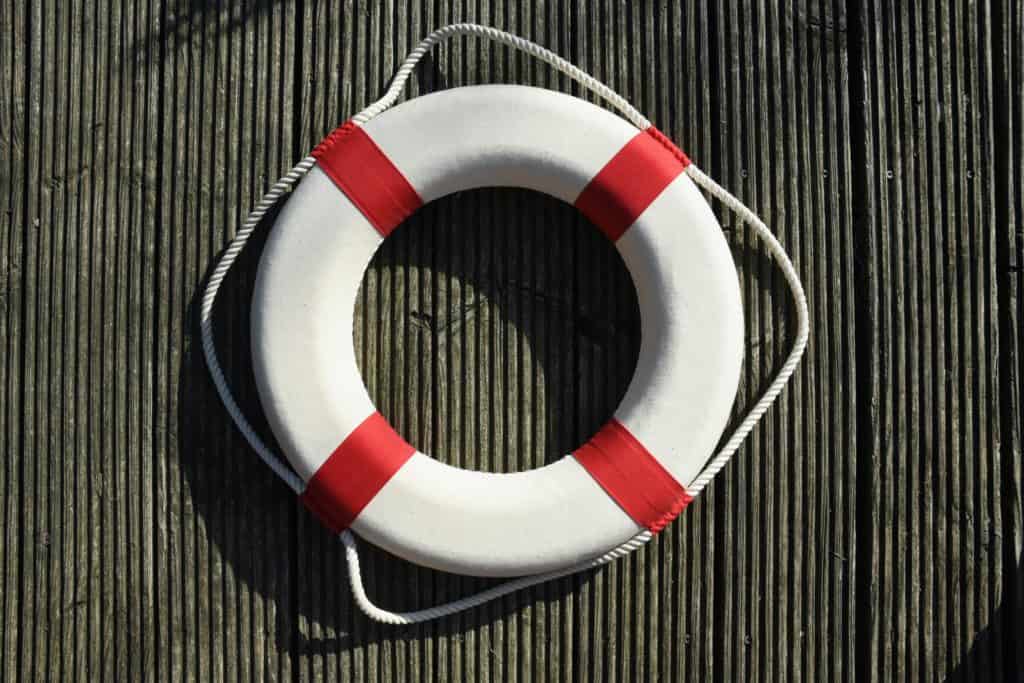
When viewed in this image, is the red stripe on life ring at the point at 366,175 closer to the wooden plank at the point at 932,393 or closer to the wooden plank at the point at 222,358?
the wooden plank at the point at 222,358

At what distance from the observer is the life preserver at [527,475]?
1.35 metres

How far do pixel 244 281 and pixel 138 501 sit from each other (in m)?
0.44

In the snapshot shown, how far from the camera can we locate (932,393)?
4.70 feet

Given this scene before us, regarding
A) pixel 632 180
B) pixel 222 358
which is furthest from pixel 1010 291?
pixel 222 358

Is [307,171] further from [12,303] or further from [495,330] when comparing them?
[12,303]

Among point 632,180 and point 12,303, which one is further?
point 12,303

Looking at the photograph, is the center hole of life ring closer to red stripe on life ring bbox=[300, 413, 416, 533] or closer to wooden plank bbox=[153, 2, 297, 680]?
red stripe on life ring bbox=[300, 413, 416, 533]

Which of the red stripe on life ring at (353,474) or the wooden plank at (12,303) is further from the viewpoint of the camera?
the wooden plank at (12,303)

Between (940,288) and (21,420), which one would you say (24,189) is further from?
(940,288)

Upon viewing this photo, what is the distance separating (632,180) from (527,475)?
529mm

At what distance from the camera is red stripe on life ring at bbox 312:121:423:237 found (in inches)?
53.6

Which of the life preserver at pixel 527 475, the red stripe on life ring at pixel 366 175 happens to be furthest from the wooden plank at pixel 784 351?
the red stripe on life ring at pixel 366 175

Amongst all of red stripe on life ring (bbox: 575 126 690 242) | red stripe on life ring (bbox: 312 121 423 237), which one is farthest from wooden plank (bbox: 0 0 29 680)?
red stripe on life ring (bbox: 575 126 690 242)

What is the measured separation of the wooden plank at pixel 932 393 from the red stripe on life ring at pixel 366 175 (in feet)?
2.73
